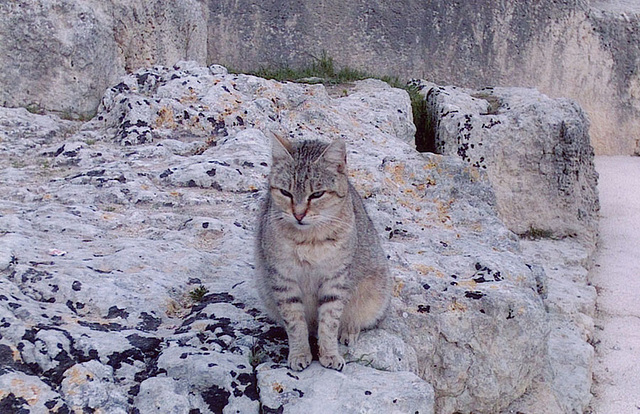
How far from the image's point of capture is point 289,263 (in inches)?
118

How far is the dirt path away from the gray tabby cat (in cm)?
241

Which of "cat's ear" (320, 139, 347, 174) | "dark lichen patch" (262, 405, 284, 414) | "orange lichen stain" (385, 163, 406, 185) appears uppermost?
"cat's ear" (320, 139, 347, 174)

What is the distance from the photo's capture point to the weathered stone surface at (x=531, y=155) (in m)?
6.82

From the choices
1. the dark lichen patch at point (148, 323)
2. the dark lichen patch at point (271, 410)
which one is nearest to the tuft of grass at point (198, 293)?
the dark lichen patch at point (148, 323)

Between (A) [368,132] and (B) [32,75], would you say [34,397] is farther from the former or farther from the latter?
(B) [32,75]

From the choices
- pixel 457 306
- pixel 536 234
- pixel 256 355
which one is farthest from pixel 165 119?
pixel 536 234

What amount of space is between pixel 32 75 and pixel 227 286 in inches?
138

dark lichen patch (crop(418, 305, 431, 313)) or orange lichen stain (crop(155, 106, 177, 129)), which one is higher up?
orange lichen stain (crop(155, 106, 177, 129))

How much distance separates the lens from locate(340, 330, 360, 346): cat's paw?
3.15 m

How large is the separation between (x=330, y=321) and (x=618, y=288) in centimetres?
422

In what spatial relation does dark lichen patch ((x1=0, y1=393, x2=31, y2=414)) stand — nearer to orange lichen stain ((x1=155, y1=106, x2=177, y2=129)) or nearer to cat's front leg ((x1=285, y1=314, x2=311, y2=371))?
cat's front leg ((x1=285, y1=314, x2=311, y2=371))

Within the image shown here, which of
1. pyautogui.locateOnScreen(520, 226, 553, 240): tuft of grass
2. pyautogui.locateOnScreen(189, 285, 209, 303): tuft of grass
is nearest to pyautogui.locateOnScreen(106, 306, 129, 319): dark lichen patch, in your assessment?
pyautogui.locateOnScreen(189, 285, 209, 303): tuft of grass

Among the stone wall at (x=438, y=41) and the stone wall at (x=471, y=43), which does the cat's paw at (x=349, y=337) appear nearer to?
the stone wall at (x=438, y=41)

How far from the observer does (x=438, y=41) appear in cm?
890
